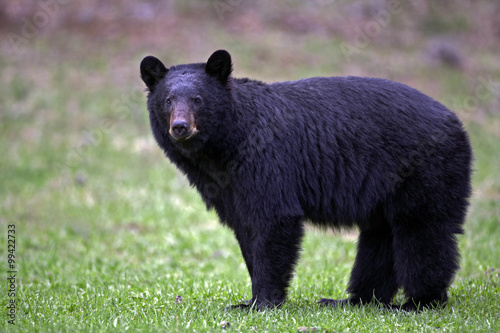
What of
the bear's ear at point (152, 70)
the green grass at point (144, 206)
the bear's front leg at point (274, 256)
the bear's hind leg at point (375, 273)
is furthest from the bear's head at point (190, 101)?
→ the bear's hind leg at point (375, 273)

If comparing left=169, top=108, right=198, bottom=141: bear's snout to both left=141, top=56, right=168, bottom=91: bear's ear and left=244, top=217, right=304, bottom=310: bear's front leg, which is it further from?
left=244, top=217, right=304, bottom=310: bear's front leg

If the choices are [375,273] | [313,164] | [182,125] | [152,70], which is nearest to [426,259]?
[375,273]

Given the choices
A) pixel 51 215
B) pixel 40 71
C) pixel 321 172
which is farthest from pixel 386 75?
pixel 321 172

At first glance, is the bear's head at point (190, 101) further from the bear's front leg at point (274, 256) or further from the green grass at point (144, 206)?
the green grass at point (144, 206)

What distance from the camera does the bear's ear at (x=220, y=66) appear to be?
5105 mm

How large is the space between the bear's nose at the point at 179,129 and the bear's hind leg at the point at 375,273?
2.22m

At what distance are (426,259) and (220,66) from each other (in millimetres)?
2659

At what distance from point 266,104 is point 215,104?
1.70 ft

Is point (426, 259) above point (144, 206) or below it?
below

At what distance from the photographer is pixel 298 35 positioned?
21.7 m

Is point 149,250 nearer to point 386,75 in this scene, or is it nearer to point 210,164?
point 210,164

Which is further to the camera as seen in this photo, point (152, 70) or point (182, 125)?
point (152, 70)

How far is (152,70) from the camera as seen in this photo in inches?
208

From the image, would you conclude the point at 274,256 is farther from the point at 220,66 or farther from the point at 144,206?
the point at 144,206
